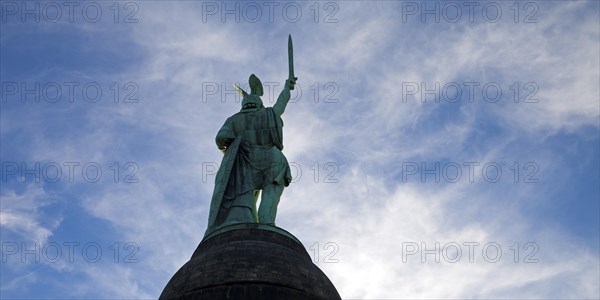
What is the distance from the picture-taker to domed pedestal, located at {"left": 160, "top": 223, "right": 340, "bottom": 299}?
18359 millimetres

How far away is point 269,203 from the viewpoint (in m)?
22.6

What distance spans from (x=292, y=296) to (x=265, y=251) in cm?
153

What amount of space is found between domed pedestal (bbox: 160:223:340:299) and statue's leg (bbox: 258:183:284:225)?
1.52 meters

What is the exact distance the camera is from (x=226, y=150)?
24.2m

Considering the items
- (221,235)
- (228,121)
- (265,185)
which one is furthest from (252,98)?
(221,235)

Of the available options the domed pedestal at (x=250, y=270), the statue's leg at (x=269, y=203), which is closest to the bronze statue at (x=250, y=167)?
the statue's leg at (x=269, y=203)

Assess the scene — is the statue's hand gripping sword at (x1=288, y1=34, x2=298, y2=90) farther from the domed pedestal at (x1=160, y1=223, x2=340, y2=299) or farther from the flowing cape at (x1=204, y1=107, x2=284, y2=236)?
the domed pedestal at (x1=160, y1=223, x2=340, y2=299)

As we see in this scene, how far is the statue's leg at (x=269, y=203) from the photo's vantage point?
22297mm

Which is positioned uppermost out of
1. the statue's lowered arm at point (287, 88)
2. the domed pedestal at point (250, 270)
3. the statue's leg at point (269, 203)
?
the statue's lowered arm at point (287, 88)

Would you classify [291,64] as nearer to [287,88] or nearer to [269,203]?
[287,88]

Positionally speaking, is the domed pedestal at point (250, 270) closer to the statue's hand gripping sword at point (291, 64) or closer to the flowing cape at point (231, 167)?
the flowing cape at point (231, 167)

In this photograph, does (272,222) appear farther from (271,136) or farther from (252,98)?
(252,98)

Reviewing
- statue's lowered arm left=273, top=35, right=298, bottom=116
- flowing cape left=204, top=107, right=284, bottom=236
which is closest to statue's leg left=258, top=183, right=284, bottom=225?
flowing cape left=204, top=107, right=284, bottom=236

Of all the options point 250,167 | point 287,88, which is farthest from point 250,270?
point 287,88
